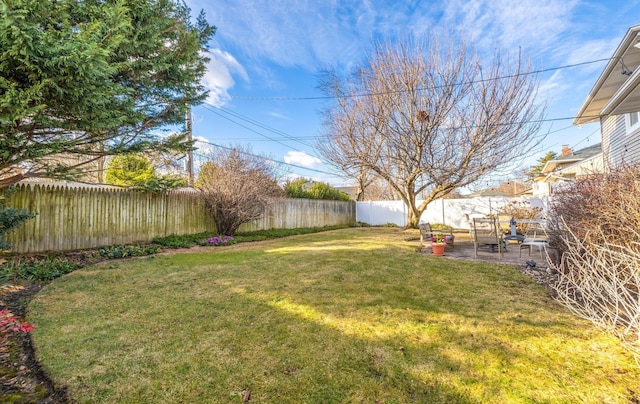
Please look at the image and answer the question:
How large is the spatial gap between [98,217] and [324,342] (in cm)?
793

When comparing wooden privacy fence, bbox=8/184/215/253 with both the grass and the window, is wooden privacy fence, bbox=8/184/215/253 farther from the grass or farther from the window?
the window

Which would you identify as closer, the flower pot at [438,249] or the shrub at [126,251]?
the flower pot at [438,249]

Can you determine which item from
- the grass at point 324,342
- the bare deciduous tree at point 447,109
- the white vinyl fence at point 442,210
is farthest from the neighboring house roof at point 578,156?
the grass at point 324,342

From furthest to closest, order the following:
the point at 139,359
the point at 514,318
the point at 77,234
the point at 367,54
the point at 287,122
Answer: the point at 287,122 < the point at 367,54 < the point at 77,234 < the point at 514,318 < the point at 139,359

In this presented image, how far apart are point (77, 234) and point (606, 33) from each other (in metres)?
16.1

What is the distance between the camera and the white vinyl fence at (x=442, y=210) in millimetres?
13992

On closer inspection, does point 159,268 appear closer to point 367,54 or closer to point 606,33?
point 367,54

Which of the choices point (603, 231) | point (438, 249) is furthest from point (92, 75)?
point (438, 249)

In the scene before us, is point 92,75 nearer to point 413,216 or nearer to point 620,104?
point 620,104

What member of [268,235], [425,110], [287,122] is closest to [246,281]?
[268,235]

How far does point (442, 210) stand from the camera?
15.6 metres

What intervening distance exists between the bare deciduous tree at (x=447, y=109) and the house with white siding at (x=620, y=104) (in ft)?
5.36

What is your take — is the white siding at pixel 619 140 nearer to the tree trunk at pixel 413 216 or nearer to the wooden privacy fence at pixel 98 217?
the tree trunk at pixel 413 216

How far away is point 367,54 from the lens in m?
10.9
